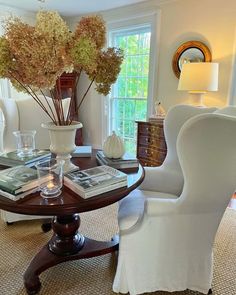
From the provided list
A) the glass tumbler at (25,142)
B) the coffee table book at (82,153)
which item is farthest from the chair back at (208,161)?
the glass tumbler at (25,142)

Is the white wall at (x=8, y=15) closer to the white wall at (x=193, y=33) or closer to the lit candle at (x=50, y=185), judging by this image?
the white wall at (x=193, y=33)

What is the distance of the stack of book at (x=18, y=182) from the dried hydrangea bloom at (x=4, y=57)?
480 millimetres

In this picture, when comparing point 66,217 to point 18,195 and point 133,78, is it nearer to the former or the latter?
point 18,195

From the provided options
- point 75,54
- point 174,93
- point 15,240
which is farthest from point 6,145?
point 174,93

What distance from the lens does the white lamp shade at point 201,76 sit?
2.38 meters

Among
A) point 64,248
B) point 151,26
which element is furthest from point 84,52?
point 151,26

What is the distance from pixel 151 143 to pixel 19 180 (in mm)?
2101

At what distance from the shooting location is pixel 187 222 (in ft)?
3.79

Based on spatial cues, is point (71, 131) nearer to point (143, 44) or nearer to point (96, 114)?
point (143, 44)

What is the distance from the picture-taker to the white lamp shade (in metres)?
2.38

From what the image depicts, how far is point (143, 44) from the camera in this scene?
343 centimetres

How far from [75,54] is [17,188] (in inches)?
25.5

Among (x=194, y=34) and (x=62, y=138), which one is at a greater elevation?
(x=194, y=34)

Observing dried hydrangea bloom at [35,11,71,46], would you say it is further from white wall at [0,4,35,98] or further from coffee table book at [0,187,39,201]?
white wall at [0,4,35,98]
